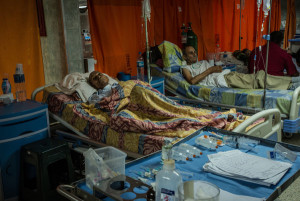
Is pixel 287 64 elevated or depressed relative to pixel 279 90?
elevated

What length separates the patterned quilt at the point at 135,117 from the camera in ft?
7.64

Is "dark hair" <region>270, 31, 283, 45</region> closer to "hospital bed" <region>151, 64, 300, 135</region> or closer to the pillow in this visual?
"hospital bed" <region>151, 64, 300, 135</region>

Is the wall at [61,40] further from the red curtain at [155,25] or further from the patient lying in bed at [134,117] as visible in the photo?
the patient lying in bed at [134,117]

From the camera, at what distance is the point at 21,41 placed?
10.8 feet

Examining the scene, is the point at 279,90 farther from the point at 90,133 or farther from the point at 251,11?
the point at 251,11

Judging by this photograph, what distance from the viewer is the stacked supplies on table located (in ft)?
3.98

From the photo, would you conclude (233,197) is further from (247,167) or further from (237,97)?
(237,97)

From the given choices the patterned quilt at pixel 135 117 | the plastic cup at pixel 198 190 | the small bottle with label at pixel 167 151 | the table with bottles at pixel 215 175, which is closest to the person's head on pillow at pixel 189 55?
the patterned quilt at pixel 135 117

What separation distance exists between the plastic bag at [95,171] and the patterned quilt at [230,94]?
8.61 ft

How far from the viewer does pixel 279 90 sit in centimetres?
355

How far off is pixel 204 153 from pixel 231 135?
0.78ft

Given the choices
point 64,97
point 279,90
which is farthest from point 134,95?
point 279,90

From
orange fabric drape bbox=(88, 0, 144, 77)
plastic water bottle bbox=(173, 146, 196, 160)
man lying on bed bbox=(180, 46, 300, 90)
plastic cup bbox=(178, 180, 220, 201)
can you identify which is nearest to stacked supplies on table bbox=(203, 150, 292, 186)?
plastic water bottle bbox=(173, 146, 196, 160)

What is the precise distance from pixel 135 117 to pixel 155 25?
9.27 feet
